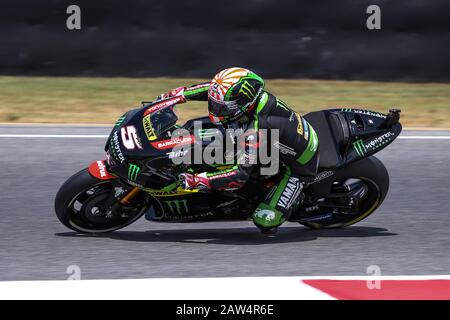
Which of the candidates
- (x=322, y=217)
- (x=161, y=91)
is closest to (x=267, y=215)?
(x=322, y=217)

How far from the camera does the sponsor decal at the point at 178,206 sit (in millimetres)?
6797

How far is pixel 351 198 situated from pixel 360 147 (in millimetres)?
447

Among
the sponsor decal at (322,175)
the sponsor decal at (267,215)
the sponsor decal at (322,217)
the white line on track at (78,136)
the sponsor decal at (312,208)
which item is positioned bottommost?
the white line on track at (78,136)

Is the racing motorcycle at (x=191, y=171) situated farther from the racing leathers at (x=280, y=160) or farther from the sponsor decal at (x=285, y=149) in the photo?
the sponsor decal at (x=285, y=149)

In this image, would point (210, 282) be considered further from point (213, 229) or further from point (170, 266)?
point (213, 229)

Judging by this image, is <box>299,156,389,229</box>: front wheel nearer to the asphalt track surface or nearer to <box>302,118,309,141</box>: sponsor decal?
the asphalt track surface

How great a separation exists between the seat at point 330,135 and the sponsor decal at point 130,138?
1.30m

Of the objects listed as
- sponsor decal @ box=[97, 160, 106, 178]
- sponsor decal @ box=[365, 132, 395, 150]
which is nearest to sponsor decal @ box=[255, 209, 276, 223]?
sponsor decal @ box=[365, 132, 395, 150]

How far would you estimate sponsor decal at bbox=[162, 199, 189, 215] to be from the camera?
6.80 meters

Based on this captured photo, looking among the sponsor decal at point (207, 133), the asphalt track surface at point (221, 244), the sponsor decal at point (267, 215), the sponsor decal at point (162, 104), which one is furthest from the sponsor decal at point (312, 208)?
the sponsor decal at point (162, 104)

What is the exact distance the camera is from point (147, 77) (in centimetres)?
1268

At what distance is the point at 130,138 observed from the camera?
6602 millimetres

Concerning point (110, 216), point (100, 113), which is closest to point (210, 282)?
point (110, 216)

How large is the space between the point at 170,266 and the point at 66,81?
23.6ft
